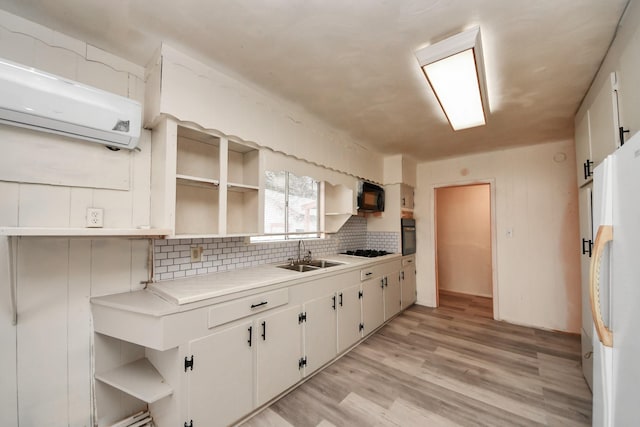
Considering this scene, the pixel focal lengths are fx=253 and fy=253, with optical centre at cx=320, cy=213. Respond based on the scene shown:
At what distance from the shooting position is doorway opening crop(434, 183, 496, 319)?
4832 millimetres

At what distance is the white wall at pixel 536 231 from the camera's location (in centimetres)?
321

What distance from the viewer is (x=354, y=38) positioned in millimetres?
1512

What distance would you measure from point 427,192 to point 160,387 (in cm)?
416

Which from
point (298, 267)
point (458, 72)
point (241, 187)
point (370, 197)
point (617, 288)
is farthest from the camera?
point (370, 197)

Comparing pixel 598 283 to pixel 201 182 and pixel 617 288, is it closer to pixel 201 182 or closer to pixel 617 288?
pixel 617 288

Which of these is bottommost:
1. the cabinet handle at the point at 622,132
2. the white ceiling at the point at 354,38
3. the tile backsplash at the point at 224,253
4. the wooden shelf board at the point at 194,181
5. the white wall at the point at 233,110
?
the tile backsplash at the point at 224,253

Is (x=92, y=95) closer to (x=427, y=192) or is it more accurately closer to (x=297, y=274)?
(x=297, y=274)

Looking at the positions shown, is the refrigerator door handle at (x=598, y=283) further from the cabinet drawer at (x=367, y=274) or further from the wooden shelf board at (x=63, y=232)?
the wooden shelf board at (x=63, y=232)

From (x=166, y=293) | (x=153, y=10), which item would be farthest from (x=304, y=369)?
(x=153, y=10)

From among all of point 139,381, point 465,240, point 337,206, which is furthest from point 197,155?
point 465,240

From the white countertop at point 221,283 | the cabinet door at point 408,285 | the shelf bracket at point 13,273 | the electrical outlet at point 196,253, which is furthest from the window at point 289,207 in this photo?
the cabinet door at point 408,285

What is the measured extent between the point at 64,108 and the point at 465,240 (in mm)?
5792

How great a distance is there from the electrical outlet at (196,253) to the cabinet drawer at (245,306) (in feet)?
2.04

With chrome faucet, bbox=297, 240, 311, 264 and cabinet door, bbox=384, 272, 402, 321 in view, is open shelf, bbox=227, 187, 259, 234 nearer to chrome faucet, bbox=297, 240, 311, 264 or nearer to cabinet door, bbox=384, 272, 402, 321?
chrome faucet, bbox=297, 240, 311, 264
